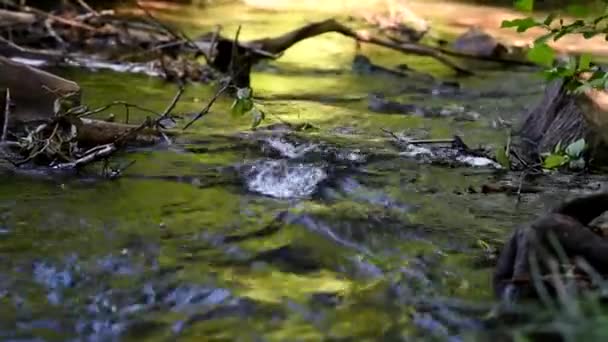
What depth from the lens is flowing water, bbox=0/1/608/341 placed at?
2.62m

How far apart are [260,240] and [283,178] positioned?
97 centimetres

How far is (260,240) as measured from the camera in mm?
3371

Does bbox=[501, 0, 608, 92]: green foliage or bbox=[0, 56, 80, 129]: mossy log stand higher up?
bbox=[501, 0, 608, 92]: green foliage

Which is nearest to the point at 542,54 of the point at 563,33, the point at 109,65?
the point at 563,33

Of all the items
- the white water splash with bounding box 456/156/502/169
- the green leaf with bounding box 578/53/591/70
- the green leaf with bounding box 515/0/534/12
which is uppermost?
the green leaf with bounding box 515/0/534/12

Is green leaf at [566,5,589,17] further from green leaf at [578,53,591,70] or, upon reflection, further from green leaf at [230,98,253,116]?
green leaf at [230,98,253,116]

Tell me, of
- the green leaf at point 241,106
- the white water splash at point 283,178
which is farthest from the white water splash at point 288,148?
the green leaf at point 241,106

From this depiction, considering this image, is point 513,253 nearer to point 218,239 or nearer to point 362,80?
point 218,239

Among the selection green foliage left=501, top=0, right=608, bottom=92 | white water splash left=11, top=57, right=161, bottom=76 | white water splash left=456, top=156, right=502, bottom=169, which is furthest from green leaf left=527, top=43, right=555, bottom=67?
white water splash left=11, top=57, right=161, bottom=76

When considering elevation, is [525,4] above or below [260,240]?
above

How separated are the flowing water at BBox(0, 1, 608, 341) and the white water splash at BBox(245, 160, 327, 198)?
0.01 m

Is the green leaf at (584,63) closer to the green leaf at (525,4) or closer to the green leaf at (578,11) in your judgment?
the green leaf at (578,11)

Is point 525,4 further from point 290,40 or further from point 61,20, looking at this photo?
point 61,20

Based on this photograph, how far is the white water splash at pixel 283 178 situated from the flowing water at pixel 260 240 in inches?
0.4
